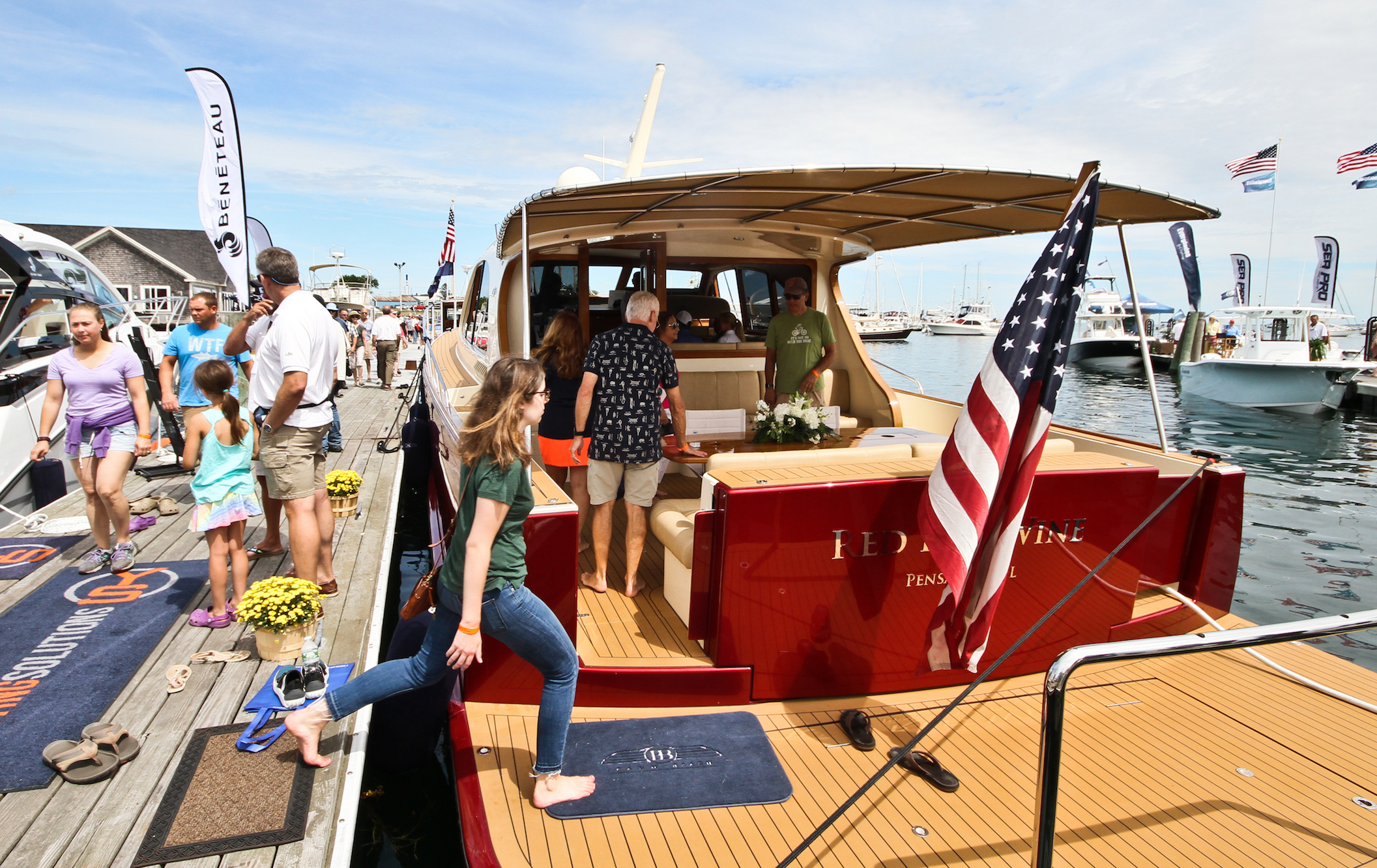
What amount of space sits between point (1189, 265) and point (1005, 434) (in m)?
34.6

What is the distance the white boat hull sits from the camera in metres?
21.5

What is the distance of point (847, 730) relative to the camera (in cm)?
284

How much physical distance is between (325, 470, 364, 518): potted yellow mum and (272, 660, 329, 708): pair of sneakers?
2.62 m

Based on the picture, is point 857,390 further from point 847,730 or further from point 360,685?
point 360,685

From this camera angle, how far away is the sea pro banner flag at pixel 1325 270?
28047mm

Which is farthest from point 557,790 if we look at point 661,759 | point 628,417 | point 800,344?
point 800,344

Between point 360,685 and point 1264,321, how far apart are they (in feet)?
96.4

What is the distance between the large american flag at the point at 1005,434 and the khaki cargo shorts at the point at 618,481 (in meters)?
1.50

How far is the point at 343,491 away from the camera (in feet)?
16.6

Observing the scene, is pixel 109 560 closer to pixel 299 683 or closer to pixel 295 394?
pixel 295 394

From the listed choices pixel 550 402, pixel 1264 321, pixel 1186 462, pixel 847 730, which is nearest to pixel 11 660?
pixel 550 402

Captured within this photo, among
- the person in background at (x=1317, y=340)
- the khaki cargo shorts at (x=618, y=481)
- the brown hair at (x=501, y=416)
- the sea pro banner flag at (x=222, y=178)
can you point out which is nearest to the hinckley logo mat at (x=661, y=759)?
the brown hair at (x=501, y=416)

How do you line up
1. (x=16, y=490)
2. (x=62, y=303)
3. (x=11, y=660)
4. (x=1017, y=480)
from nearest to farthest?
(x=1017, y=480)
(x=11, y=660)
(x=16, y=490)
(x=62, y=303)

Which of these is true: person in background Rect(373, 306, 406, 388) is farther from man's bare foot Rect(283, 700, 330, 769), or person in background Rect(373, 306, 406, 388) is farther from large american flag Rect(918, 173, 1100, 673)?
large american flag Rect(918, 173, 1100, 673)
